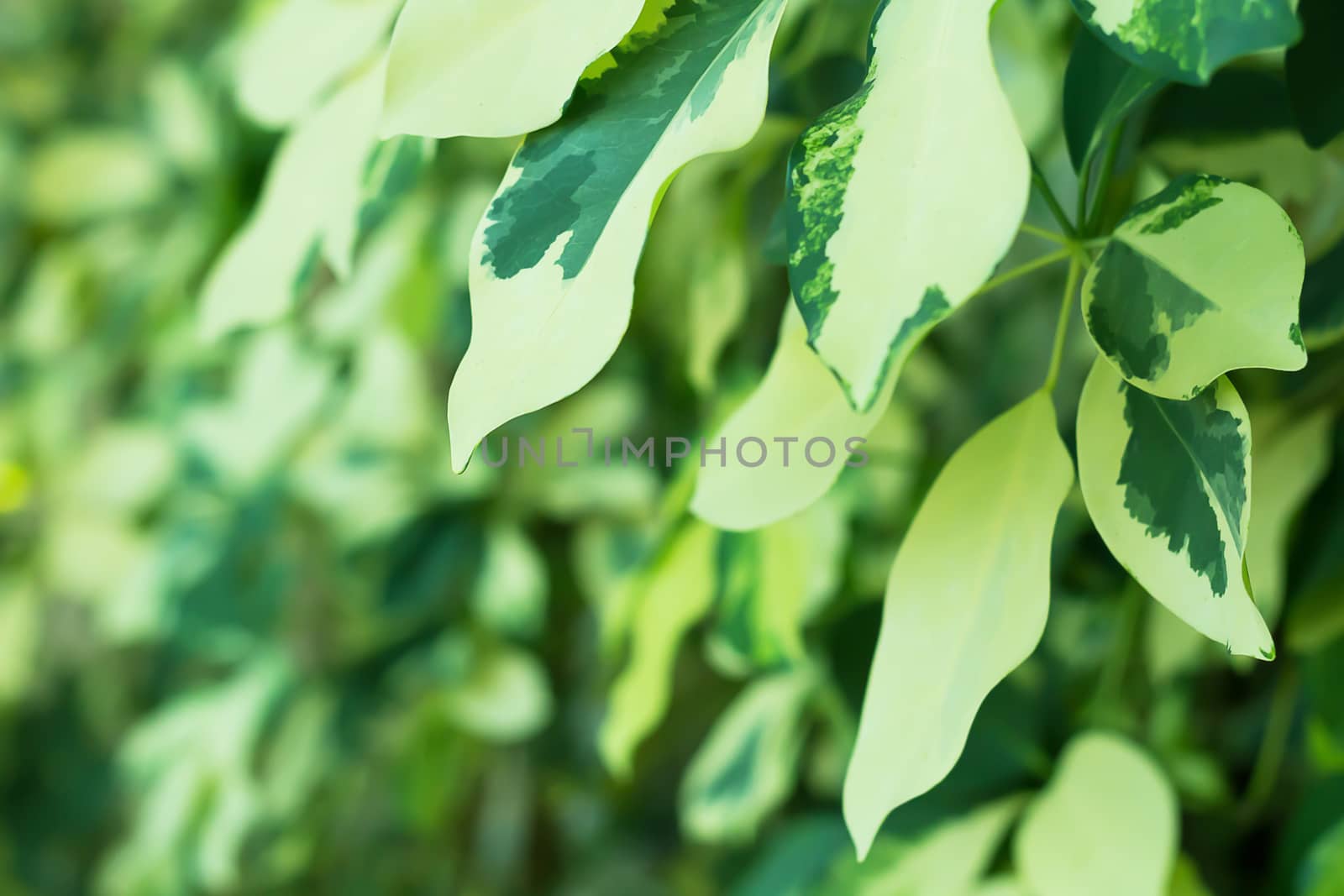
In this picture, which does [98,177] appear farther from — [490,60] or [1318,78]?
[1318,78]

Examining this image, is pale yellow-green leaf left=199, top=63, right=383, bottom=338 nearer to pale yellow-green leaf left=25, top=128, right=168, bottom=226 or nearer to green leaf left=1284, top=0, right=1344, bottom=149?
green leaf left=1284, top=0, right=1344, bottom=149

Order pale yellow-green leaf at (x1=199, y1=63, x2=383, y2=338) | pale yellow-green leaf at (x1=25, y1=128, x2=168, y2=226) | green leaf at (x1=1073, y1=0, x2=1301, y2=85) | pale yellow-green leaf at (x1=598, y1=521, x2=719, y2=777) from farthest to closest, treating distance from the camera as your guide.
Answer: pale yellow-green leaf at (x1=25, y1=128, x2=168, y2=226) < pale yellow-green leaf at (x1=598, y1=521, x2=719, y2=777) < pale yellow-green leaf at (x1=199, y1=63, x2=383, y2=338) < green leaf at (x1=1073, y1=0, x2=1301, y2=85)

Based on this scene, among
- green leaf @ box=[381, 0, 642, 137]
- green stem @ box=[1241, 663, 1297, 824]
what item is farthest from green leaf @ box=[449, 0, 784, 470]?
green stem @ box=[1241, 663, 1297, 824]

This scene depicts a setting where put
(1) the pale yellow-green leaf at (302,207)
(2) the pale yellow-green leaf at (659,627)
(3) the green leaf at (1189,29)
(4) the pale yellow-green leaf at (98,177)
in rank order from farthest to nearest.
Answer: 1. (4) the pale yellow-green leaf at (98,177)
2. (2) the pale yellow-green leaf at (659,627)
3. (1) the pale yellow-green leaf at (302,207)
4. (3) the green leaf at (1189,29)

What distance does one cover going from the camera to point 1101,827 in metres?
0.36

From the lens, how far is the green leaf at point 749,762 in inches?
20.6

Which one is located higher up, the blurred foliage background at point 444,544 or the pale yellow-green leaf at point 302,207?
the pale yellow-green leaf at point 302,207

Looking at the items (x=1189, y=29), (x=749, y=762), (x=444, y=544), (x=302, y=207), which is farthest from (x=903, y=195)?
(x=444, y=544)

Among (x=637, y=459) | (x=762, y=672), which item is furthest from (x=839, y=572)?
(x=637, y=459)

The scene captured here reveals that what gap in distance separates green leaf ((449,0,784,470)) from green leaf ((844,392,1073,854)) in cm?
10

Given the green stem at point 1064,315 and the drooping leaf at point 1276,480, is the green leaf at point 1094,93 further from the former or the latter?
the drooping leaf at point 1276,480

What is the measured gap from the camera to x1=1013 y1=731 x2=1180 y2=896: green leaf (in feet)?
1.12

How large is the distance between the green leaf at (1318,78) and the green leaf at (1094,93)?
0.03 metres

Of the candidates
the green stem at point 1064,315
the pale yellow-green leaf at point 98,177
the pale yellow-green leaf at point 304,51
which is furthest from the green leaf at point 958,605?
the pale yellow-green leaf at point 98,177
